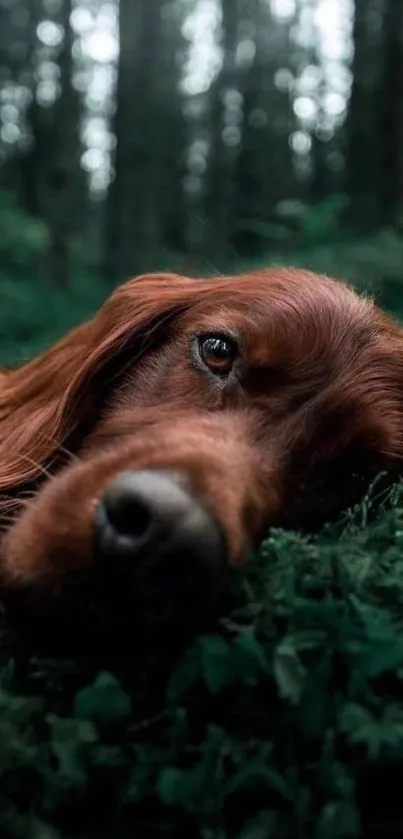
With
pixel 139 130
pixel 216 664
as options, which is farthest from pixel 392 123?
pixel 216 664

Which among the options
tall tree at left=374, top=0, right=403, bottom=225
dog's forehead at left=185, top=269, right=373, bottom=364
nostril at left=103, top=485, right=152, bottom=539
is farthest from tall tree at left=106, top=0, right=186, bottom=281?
nostril at left=103, top=485, right=152, bottom=539

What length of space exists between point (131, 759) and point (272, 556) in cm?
57

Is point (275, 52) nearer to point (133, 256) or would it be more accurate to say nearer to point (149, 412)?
point (133, 256)

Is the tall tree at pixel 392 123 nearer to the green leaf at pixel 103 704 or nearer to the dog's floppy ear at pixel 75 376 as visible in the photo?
the dog's floppy ear at pixel 75 376

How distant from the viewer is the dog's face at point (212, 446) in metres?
1.95

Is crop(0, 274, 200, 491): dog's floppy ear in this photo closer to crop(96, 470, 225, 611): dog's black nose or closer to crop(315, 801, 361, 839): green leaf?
crop(96, 470, 225, 611): dog's black nose

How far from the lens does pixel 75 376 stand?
10.5 feet

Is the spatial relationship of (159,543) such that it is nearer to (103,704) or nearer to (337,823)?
(103,704)

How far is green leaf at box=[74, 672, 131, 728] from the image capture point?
6.06ft

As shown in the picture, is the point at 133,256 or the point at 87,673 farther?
the point at 133,256

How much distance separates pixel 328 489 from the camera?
274cm

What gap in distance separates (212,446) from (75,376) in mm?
943

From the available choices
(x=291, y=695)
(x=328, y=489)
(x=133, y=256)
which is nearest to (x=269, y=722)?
(x=291, y=695)

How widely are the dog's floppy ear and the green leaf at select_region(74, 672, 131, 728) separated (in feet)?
3.75
